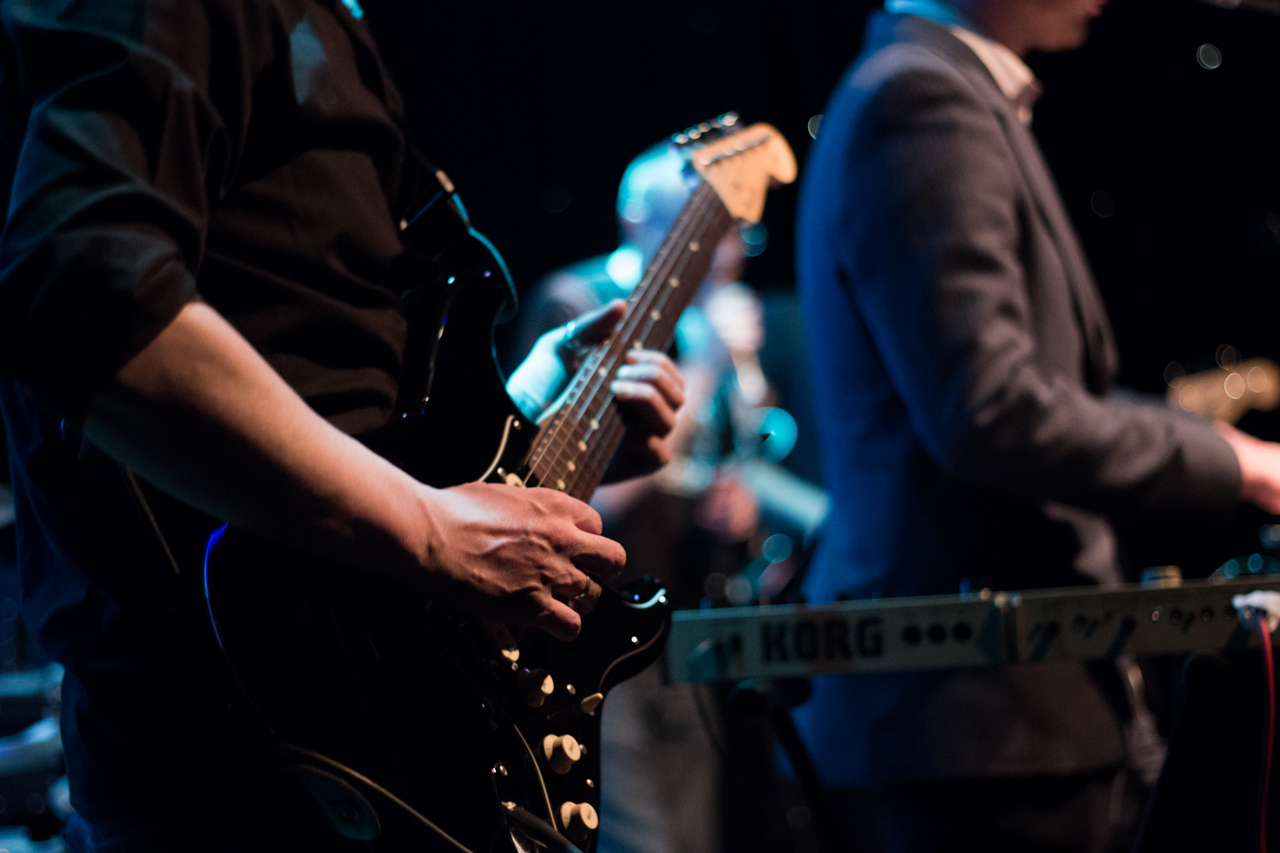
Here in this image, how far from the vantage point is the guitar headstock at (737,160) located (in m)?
1.57

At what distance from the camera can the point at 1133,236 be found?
4020mm

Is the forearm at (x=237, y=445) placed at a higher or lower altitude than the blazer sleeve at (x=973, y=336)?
higher

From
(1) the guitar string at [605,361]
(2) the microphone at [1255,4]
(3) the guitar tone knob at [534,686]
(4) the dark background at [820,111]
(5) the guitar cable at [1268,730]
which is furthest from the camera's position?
(4) the dark background at [820,111]

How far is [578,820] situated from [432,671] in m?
0.22

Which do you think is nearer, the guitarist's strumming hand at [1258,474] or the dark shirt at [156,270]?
the dark shirt at [156,270]

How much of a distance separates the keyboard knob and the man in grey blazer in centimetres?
64

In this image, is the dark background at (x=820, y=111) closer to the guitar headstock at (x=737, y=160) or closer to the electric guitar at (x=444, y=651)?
the guitar headstock at (x=737, y=160)

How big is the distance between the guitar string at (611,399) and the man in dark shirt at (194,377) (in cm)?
25

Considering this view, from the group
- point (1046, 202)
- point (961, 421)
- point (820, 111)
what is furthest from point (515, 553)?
point (820, 111)

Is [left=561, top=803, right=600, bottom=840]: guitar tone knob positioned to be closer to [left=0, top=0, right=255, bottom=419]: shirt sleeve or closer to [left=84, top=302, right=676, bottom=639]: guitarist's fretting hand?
[left=84, top=302, right=676, bottom=639]: guitarist's fretting hand

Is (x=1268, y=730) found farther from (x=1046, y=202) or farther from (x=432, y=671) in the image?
(x=432, y=671)

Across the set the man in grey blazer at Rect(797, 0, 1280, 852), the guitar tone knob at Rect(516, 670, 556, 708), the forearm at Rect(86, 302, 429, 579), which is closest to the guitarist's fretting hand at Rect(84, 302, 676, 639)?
the forearm at Rect(86, 302, 429, 579)

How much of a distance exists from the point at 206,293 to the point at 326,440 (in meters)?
0.22

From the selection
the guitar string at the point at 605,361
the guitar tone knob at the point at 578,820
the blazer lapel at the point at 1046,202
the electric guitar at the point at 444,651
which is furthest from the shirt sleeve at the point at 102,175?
the blazer lapel at the point at 1046,202
